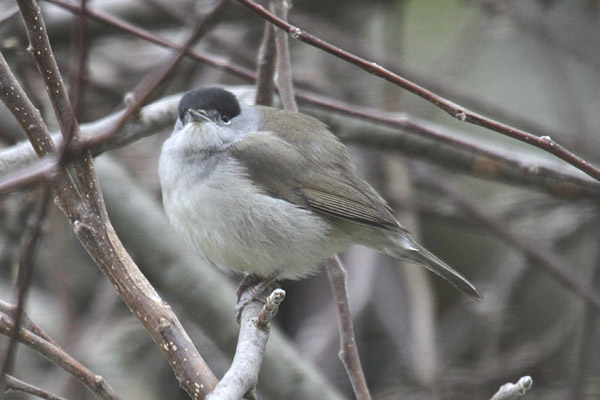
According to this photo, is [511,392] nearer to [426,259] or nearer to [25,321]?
[25,321]

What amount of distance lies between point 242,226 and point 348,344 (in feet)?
2.83

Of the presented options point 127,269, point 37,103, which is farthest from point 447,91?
point 127,269

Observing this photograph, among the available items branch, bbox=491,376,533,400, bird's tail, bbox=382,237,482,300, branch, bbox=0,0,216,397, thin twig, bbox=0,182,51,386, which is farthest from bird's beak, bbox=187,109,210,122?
branch, bbox=491,376,533,400

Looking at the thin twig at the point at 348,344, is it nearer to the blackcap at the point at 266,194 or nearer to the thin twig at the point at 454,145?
the blackcap at the point at 266,194

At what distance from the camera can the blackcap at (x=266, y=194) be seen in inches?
129

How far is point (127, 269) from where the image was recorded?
2180 mm

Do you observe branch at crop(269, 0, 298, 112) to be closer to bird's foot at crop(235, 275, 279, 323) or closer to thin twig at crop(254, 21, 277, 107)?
thin twig at crop(254, 21, 277, 107)

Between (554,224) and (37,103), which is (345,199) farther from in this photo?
(554,224)

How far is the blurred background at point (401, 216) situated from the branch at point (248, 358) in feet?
5.39

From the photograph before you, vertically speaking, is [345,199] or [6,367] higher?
→ [345,199]

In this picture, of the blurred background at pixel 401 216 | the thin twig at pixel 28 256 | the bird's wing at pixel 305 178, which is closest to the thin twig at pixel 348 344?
the bird's wing at pixel 305 178

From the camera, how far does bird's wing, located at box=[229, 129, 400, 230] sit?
3.43 metres

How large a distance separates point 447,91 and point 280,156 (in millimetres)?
2500

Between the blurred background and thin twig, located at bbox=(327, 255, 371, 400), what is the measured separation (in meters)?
1.30
